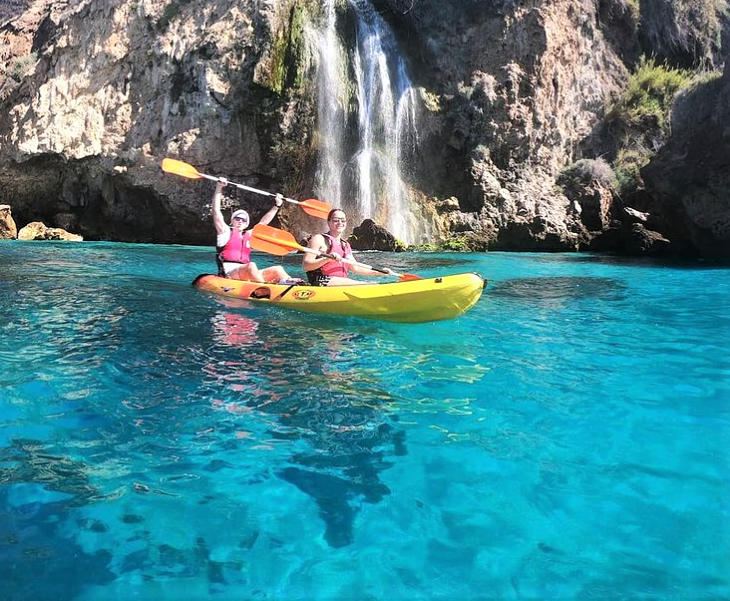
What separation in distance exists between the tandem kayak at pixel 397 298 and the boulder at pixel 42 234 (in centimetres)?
1550

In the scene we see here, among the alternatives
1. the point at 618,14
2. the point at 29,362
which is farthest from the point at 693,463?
the point at 618,14

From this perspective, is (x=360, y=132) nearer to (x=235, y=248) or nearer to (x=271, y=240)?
(x=235, y=248)

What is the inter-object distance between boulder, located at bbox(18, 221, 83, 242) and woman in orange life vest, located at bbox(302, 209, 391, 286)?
15265 mm

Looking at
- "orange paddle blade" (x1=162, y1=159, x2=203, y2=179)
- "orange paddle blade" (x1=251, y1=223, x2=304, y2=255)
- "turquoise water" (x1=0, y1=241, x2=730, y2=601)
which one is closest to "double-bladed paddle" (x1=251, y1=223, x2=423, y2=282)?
"orange paddle blade" (x1=251, y1=223, x2=304, y2=255)

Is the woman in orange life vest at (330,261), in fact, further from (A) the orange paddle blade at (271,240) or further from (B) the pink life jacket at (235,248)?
(B) the pink life jacket at (235,248)

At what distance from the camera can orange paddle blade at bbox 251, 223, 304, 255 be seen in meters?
8.13

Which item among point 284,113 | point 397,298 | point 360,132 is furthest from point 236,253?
point 360,132

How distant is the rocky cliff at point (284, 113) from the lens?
18844mm

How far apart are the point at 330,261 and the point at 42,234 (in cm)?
1597

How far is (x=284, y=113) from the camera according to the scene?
18484 mm

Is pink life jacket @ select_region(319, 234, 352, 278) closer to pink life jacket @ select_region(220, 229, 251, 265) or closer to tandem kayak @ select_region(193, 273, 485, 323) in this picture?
tandem kayak @ select_region(193, 273, 485, 323)

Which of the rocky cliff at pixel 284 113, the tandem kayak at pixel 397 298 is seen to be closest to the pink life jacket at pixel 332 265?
the tandem kayak at pixel 397 298

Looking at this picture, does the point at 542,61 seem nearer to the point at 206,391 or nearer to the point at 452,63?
the point at 452,63

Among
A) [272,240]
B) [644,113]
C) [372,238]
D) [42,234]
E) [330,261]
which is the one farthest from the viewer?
[644,113]
